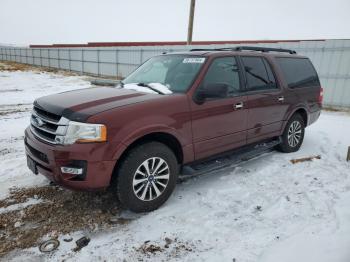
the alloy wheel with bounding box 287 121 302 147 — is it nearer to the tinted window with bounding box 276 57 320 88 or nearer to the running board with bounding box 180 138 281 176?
the running board with bounding box 180 138 281 176

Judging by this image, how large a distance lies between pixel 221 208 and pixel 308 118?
3.36 m

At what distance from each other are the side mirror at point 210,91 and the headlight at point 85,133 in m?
1.32

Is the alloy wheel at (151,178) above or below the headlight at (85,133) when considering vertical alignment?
below

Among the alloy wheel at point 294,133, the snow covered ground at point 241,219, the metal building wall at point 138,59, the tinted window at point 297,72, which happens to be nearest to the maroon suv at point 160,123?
the tinted window at point 297,72

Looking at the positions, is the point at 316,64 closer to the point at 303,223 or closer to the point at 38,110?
the point at 303,223

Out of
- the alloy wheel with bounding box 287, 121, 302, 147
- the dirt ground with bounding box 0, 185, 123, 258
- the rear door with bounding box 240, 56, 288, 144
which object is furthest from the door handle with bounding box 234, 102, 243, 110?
the dirt ground with bounding box 0, 185, 123, 258

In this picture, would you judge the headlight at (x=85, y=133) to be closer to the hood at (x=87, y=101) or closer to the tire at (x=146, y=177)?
the hood at (x=87, y=101)

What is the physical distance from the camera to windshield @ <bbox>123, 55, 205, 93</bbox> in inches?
153

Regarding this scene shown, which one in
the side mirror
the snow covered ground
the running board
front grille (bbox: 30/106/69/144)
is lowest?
the snow covered ground

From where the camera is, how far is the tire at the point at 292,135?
553cm

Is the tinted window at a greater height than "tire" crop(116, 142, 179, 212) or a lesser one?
greater

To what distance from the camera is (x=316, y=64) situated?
11.2 m

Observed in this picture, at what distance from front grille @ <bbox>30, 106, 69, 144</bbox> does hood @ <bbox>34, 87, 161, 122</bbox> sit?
0.20ft

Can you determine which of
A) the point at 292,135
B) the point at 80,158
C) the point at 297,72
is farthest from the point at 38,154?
the point at 297,72
